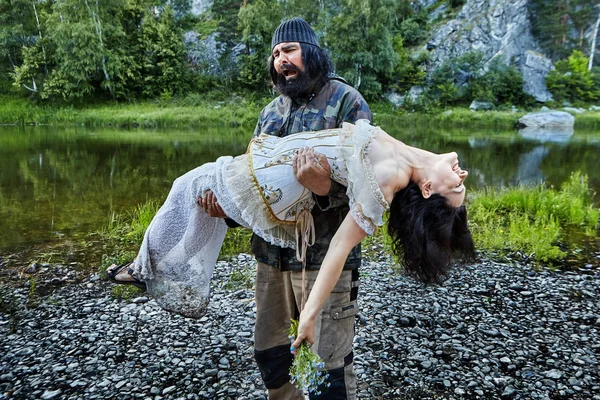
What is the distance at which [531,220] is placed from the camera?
350 inches

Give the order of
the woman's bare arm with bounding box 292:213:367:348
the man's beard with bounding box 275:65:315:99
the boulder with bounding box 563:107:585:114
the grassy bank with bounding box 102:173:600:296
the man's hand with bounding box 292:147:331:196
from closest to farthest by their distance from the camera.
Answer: the woman's bare arm with bounding box 292:213:367:348, the man's hand with bounding box 292:147:331:196, the man's beard with bounding box 275:65:315:99, the grassy bank with bounding box 102:173:600:296, the boulder with bounding box 563:107:585:114

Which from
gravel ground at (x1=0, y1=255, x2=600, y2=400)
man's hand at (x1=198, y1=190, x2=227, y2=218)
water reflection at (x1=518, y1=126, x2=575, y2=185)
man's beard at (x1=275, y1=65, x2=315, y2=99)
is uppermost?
man's beard at (x1=275, y1=65, x2=315, y2=99)

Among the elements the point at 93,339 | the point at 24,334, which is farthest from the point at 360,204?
the point at 24,334

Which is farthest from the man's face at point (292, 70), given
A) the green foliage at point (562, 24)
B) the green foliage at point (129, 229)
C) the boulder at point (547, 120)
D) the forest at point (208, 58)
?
the green foliage at point (562, 24)

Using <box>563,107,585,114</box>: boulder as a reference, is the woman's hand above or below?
above

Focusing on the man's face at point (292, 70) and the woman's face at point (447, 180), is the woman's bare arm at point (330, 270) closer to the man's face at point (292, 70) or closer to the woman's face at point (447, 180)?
the woman's face at point (447, 180)

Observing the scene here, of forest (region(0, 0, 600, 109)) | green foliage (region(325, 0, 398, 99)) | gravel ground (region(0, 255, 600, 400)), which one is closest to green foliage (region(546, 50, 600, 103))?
forest (region(0, 0, 600, 109))

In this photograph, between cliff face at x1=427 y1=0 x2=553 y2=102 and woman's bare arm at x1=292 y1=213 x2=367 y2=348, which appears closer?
woman's bare arm at x1=292 y1=213 x2=367 y2=348

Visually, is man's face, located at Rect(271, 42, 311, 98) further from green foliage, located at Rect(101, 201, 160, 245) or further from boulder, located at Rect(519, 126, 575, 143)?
boulder, located at Rect(519, 126, 575, 143)

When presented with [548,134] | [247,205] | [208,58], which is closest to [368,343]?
[247,205]

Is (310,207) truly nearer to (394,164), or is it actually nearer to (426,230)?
(394,164)

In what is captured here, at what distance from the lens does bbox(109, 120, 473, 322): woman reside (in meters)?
2.31

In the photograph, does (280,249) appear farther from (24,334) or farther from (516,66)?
(516,66)

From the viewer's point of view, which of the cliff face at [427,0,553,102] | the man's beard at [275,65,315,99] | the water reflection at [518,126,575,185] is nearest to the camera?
the man's beard at [275,65,315,99]
